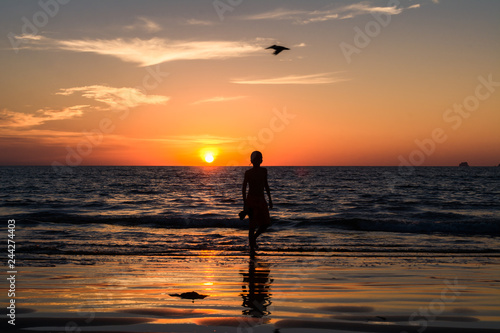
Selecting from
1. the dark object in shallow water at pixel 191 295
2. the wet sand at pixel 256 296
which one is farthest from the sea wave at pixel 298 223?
the dark object in shallow water at pixel 191 295

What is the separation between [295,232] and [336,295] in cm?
1002

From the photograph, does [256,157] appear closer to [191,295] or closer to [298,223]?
[191,295]

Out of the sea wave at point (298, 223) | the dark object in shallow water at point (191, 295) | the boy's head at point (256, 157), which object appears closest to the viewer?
the dark object in shallow water at point (191, 295)

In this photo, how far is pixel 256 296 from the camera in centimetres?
585

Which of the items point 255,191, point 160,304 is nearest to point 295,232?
point 255,191

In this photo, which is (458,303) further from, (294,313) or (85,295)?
(85,295)

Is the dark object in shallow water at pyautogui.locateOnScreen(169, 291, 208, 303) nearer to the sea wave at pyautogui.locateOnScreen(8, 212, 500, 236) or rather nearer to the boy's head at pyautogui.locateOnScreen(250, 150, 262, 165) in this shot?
the boy's head at pyautogui.locateOnScreen(250, 150, 262, 165)

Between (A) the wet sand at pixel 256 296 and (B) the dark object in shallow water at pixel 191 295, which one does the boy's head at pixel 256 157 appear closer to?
(A) the wet sand at pixel 256 296
